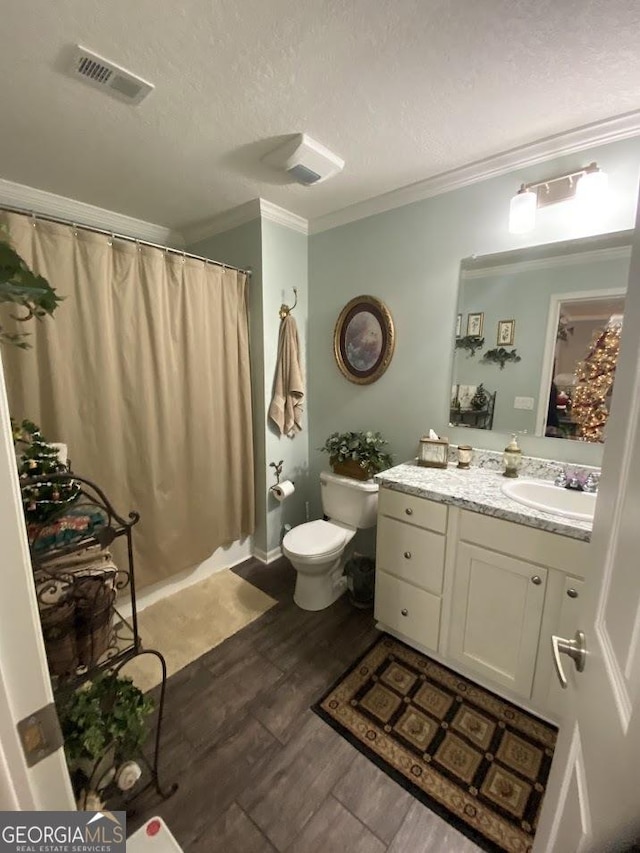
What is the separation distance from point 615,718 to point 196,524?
84.0 inches

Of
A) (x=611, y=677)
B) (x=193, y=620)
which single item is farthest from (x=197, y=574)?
(x=611, y=677)

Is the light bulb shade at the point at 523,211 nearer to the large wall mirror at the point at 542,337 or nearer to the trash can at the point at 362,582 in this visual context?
the large wall mirror at the point at 542,337

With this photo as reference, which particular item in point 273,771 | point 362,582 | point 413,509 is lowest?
point 273,771

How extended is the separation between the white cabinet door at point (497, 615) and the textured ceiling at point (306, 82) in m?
1.74

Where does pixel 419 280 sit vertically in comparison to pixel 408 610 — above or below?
above

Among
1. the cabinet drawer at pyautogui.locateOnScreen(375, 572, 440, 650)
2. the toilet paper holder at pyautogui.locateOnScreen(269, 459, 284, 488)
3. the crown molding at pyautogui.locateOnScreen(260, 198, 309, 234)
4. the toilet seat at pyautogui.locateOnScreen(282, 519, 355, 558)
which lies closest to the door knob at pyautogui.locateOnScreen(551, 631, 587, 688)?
the cabinet drawer at pyautogui.locateOnScreen(375, 572, 440, 650)

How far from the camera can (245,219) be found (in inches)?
88.9

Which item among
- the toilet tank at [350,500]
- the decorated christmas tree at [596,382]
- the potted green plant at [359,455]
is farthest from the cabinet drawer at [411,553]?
the decorated christmas tree at [596,382]

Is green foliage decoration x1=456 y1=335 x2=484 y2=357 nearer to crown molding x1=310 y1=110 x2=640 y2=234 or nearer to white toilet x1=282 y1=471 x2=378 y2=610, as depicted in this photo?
crown molding x1=310 y1=110 x2=640 y2=234

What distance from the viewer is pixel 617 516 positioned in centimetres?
57

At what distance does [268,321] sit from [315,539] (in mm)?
1438

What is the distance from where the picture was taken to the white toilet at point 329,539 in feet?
6.38

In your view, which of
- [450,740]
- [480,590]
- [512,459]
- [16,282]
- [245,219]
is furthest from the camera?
[245,219]

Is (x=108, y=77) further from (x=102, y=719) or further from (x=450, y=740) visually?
(x=450, y=740)
